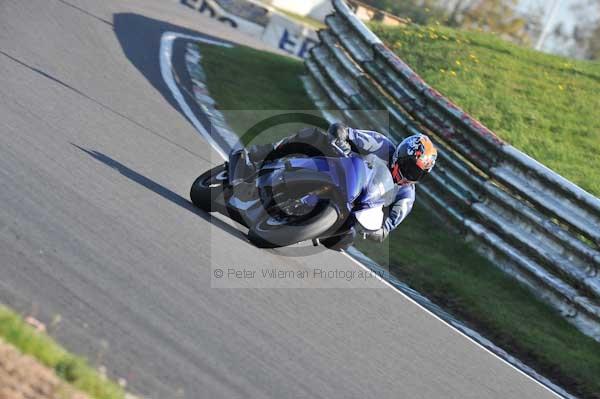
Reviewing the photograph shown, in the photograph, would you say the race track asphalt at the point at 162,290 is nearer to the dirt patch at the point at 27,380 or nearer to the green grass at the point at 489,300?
the dirt patch at the point at 27,380

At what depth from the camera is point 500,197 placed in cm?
952

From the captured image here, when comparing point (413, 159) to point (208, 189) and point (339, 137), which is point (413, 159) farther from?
point (208, 189)

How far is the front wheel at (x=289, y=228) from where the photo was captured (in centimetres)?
664

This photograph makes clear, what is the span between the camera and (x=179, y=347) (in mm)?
4766

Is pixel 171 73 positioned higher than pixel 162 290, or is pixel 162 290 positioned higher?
pixel 162 290

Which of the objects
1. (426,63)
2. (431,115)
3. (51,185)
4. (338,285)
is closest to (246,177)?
(338,285)

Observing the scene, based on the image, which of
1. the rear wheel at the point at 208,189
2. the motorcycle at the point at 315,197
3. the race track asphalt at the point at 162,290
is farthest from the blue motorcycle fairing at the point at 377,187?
the rear wheel at the point at 208,189

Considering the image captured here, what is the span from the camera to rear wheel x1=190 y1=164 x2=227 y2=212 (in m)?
7.45

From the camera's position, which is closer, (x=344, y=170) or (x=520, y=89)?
(x=344, y=170)

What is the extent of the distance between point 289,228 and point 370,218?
58cm

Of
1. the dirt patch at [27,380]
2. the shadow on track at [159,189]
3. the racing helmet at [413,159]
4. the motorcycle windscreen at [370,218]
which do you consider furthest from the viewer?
the shadow on track at [159,189]

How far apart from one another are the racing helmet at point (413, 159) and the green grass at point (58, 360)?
3443mm

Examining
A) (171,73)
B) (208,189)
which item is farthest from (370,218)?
(171,73)

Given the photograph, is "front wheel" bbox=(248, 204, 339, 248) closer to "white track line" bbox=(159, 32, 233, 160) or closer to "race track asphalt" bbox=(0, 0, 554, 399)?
"race track asphalt" bbox=(0, 0, 554, 399)
